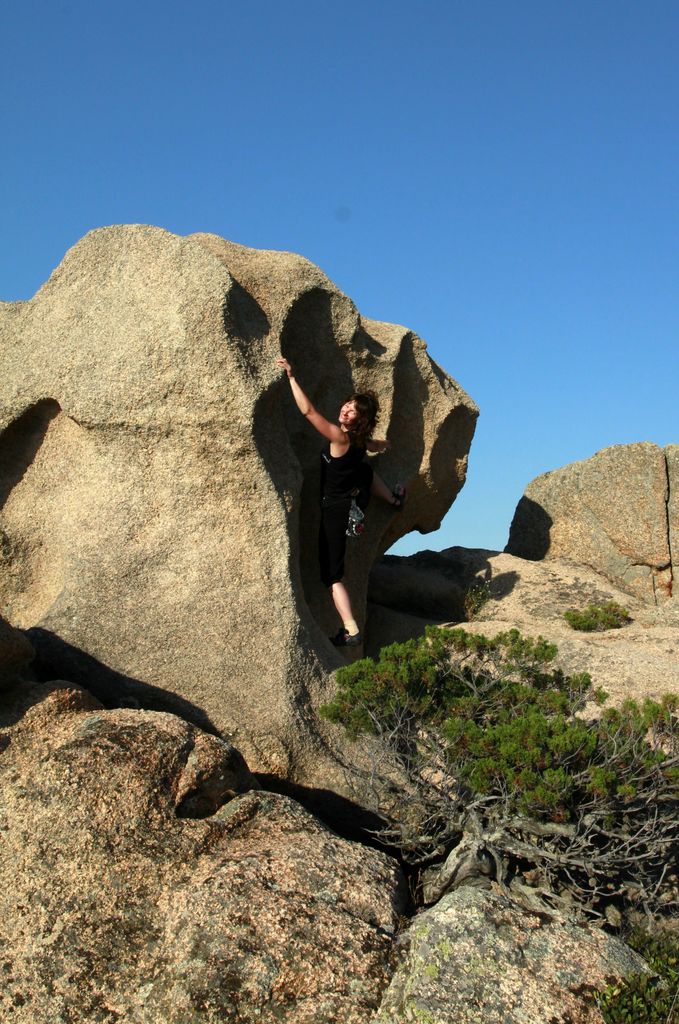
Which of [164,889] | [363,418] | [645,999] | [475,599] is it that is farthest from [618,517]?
[164,889]

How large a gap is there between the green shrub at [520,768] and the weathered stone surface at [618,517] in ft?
24.7

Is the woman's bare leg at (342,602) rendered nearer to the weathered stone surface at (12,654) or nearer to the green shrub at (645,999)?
the weathered stone surface at (12,654)

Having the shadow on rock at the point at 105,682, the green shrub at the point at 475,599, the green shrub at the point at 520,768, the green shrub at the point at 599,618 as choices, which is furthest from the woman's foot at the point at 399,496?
the shadow on rock at the point at 105,682

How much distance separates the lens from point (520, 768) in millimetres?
6773

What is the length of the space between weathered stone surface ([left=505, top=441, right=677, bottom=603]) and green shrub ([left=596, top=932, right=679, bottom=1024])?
9847 mm

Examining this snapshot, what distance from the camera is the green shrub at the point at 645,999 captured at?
543 cm

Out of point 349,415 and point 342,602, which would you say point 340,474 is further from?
point 342,602

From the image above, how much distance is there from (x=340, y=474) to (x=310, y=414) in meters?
0.91

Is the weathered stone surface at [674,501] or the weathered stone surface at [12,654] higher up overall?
the weathered stone surface at [674,501]

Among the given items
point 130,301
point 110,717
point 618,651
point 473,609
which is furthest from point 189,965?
point 473,609

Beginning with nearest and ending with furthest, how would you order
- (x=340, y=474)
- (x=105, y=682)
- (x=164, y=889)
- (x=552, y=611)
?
(x=164, y=889)
(x=105, y=682)
(x=340, y=474)
(x=552, y=611)

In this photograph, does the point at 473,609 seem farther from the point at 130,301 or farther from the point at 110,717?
the point at 110,717

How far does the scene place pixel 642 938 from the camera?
6711mm

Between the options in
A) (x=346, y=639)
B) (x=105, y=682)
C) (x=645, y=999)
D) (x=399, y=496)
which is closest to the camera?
(x=645, y=999)
